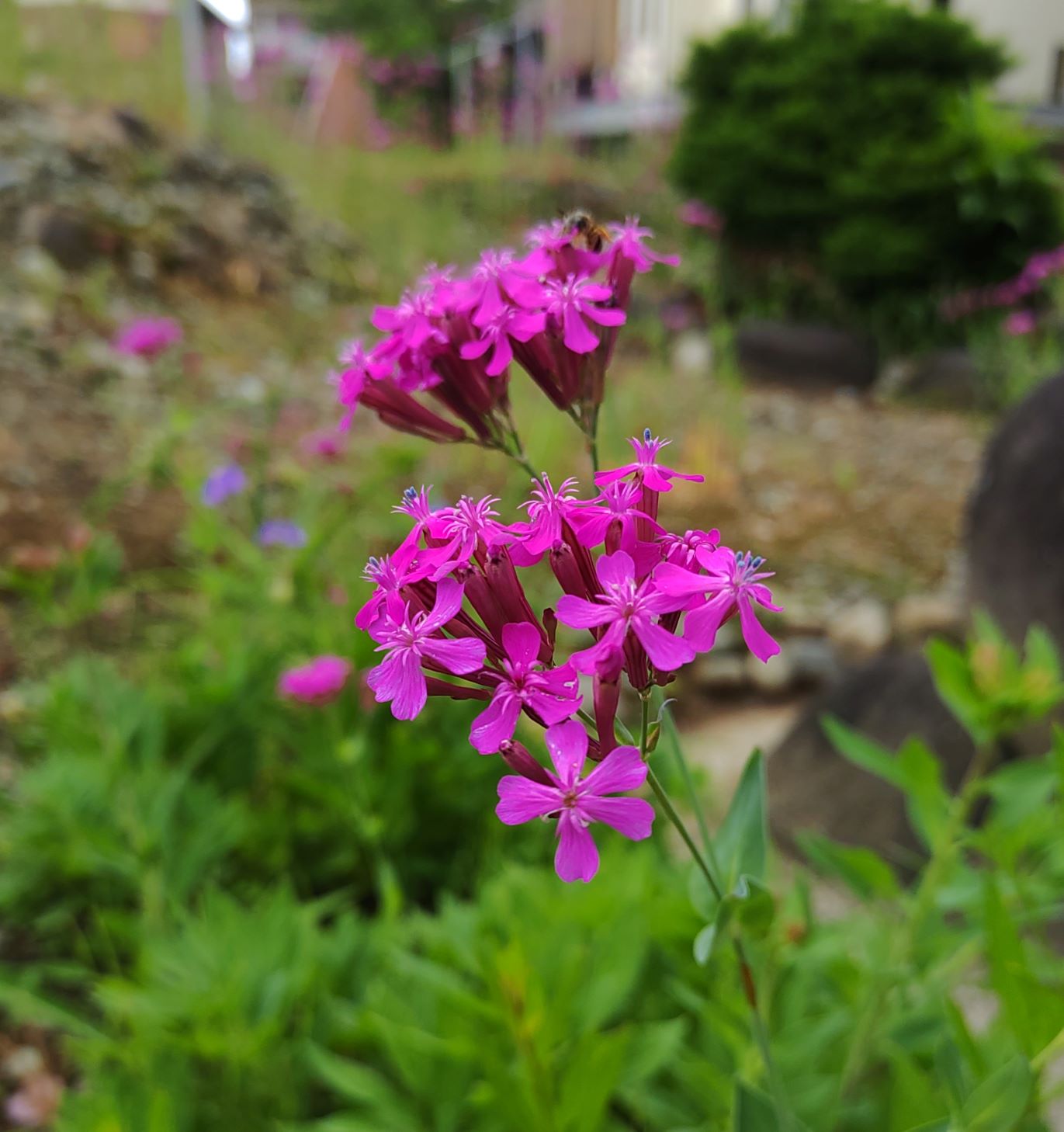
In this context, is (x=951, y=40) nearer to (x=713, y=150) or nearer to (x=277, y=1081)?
(x=713, y=150)

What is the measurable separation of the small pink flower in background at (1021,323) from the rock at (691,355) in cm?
158

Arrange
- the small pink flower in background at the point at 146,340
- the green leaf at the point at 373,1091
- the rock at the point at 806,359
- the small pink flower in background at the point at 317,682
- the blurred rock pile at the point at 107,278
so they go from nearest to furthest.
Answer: the green leaf at the point at 373,1091
the small pink flower in background at the point at 317,682
the small pink flower in background at the point at 146,340
the blurred rock pile at the point at 107,278
the rock at the point at 806,359

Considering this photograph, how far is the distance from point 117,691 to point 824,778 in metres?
1.52

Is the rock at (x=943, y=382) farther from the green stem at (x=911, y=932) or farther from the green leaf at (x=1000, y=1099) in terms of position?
the green leaf at (x=1000, y=1099)

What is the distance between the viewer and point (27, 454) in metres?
3.07

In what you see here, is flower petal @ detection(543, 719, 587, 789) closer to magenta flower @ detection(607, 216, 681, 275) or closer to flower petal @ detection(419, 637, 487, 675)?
flower petal @ detection(419, 637, 487, 675)

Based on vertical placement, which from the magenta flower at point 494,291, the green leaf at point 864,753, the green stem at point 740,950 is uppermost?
the magenta flower at point 494,291

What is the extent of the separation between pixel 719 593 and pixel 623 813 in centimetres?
13

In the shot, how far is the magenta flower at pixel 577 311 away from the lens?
2.43ft

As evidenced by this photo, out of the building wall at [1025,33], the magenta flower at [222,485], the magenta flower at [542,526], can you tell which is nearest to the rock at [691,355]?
the building wall at [1025,33]

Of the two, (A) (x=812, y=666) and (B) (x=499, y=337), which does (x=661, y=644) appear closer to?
(B) (x=499, y=337)

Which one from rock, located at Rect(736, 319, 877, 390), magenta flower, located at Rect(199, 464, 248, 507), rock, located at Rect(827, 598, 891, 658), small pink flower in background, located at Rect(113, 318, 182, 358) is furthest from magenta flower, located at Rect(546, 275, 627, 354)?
rock, located at Rect(736, 319, 877, 390)

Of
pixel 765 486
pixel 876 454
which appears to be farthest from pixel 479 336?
pixel 876 454

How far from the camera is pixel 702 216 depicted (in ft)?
21.5
